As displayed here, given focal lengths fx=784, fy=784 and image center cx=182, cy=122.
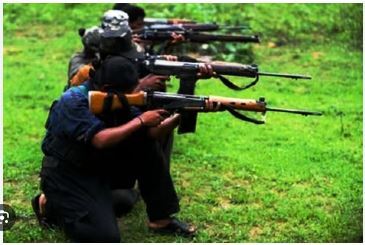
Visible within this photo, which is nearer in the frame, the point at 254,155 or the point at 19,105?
the point at 254,155

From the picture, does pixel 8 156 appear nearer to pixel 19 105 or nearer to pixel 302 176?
pixel 19 105

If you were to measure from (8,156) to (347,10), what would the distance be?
20.6ft

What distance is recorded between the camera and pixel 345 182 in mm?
6730

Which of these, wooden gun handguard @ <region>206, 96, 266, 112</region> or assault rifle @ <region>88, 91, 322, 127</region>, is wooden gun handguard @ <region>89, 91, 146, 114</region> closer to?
assault rifle @ <region>88, 91, 322, 127</region>

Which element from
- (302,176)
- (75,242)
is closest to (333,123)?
(302,176)

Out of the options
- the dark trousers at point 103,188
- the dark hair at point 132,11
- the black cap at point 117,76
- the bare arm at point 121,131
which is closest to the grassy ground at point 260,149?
the dark trousers at point 103,188

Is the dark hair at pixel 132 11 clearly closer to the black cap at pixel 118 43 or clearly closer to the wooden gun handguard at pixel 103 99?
the black cap at pixel 118 43

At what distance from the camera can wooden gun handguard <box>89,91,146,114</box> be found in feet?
16.1

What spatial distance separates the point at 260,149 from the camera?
7789 millimetres

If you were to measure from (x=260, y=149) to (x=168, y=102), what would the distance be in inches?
114

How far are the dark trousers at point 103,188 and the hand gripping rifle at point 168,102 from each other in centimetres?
32

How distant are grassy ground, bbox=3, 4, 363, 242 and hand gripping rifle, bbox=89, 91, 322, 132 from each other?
0.98 meters

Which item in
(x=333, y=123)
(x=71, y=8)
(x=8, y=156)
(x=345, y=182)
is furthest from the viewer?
(x=71, y=8)

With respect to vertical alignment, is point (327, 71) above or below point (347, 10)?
below
